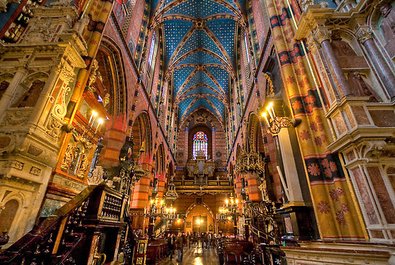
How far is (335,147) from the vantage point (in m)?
3.98

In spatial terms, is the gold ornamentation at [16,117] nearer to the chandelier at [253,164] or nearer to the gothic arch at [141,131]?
the gothic arch at [141,131]

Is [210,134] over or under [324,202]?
over

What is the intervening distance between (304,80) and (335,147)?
2142 mm

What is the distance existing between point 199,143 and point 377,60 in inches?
903

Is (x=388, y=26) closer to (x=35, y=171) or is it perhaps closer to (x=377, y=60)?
(x=377, y=60)

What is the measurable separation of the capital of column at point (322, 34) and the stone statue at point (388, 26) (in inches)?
39.9

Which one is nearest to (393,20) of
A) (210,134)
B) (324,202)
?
(324,202)

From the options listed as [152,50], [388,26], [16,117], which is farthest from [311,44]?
[152,50]

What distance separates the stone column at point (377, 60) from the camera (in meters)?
3.93

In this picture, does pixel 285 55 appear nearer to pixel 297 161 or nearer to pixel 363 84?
pixel 363 84

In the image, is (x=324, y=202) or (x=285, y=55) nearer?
(x=324, y=202)

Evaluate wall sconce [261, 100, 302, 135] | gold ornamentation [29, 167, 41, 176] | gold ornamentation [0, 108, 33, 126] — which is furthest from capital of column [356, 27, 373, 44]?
gold ornamentation [29, 167, 41, 176]

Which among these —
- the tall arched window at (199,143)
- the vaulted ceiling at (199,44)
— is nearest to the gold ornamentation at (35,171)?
the vaulted ceiling at (199,44)

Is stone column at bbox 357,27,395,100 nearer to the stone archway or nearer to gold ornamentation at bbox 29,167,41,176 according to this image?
gold ornamentation at bbox 29,167,41,176
